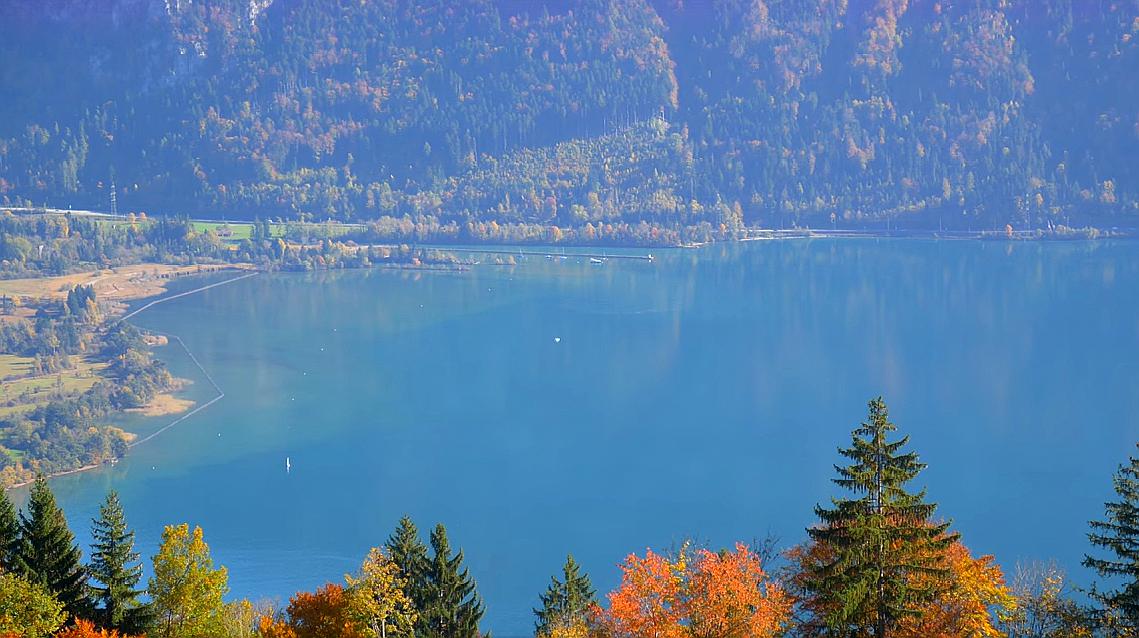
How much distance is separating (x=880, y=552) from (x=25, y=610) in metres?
10.7

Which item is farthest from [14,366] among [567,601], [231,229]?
[231,229]

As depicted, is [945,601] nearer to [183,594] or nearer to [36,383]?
[183,594]

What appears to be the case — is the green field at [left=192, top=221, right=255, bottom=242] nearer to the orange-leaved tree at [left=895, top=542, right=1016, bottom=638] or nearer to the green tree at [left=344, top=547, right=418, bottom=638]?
the green tree at [left=344, top=547, right=418, bottom=638]

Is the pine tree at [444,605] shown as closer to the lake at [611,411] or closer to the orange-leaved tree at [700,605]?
the orange-leaved tree at [700,605]

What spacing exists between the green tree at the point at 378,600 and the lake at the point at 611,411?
→ 1436 centimetres

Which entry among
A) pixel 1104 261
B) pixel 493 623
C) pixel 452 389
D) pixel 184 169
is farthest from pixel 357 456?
pixel 184 169

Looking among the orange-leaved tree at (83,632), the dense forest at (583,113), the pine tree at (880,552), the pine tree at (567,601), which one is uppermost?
the dense forest at (583,113)

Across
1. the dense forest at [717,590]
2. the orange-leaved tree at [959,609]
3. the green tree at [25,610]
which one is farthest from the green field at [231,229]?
the orange-leaved tree at [959,609]

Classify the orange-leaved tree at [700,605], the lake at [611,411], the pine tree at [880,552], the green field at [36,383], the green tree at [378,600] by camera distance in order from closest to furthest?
the pine tree at [880,552], the orange-leaved tree at [700,605], the green tree at [378,600], the lake at [611,411], the green field at [36,383]

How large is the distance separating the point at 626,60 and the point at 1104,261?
6423cm

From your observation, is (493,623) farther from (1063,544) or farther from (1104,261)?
(1104,261)

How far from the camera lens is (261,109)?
14838 centimetres

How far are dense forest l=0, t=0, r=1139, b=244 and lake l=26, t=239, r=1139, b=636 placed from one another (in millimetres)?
28825

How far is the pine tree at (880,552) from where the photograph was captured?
1520cm
